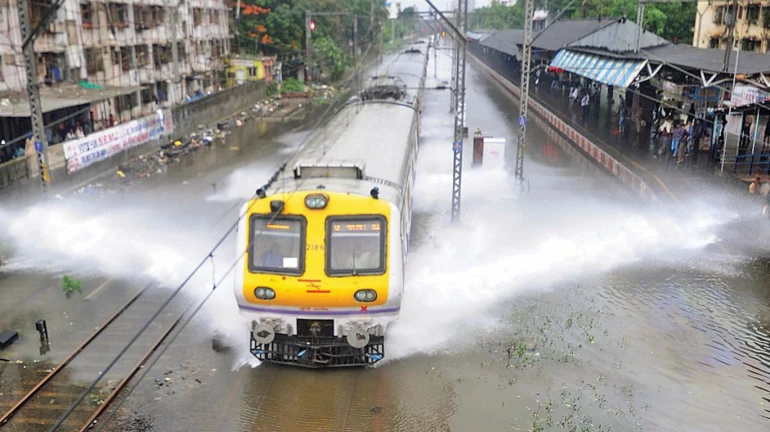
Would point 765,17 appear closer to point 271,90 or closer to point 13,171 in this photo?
point 271,90

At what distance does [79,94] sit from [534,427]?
22674mm

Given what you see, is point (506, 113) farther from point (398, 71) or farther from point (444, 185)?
point (444, 185)

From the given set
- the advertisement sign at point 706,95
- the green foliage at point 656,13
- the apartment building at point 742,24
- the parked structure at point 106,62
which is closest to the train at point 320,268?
the parked structure at point 106,62

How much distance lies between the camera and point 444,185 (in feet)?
77.5

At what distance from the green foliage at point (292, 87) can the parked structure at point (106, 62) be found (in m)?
4.67

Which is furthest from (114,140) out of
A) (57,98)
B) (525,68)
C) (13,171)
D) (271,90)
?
(271,90)

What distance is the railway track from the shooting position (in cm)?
917

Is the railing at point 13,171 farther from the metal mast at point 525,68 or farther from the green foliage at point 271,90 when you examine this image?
the green foliage at point 271,90

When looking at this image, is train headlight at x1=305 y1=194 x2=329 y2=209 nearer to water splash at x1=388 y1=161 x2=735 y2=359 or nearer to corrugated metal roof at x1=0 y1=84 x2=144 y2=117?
water splash at x1=388 y1=161 x2=735 y2=359

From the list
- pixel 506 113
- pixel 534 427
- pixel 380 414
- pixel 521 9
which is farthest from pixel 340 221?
pixel 521 9

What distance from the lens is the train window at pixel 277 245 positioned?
977 cm

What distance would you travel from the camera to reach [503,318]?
12.8 metres

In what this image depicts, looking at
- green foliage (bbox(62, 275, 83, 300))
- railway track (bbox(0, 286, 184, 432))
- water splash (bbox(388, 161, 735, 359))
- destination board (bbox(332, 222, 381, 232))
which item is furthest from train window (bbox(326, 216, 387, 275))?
green foliage (bbox(62, 275, 83, 300))

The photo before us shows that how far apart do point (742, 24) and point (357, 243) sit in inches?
1603
